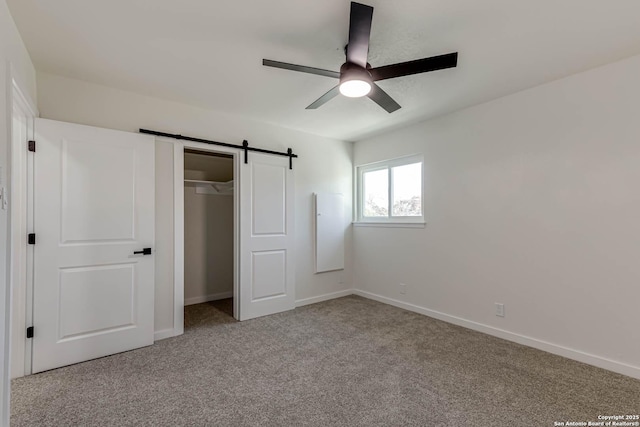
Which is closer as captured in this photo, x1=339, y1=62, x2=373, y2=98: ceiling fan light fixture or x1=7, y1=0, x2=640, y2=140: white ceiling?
x1=7, y1=0, x2=640, y2=140: white ceiling

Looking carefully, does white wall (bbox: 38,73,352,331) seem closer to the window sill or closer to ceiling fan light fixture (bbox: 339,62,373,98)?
Answer: the window sill

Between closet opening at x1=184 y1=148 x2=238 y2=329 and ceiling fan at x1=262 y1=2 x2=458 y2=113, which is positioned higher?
ceiling fan at x1=262 y1=2 x2=458 y2=113

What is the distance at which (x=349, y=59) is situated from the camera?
188 cm

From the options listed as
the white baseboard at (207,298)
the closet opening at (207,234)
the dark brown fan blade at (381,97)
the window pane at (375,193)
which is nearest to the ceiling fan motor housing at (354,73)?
the dark brown fan blade at (381,97)

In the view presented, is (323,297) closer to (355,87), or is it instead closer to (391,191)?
(391,191)

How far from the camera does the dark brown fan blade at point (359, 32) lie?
150 centimetres

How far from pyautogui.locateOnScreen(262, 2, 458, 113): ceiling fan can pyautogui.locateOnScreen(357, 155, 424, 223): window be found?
196 centimetres

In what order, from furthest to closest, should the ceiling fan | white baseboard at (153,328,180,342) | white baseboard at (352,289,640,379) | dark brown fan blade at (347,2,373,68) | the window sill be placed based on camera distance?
the window sill
white baseboard at (153,328,180,342)
white baseboard at (352,289,640,379)
the ceiling fan
dark brown fan blade at (347,2,373,68)

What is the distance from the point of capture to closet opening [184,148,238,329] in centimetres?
433

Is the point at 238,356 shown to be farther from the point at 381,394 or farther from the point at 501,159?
the point at 501,159

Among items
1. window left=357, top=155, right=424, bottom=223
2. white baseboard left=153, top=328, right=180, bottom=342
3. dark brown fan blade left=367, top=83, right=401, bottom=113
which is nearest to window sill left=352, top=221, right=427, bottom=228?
window left=357, top=155, right=424, bottom=223

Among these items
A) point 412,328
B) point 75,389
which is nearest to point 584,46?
point 412,328

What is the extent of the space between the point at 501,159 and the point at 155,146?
3.50 m

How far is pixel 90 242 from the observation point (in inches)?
102
